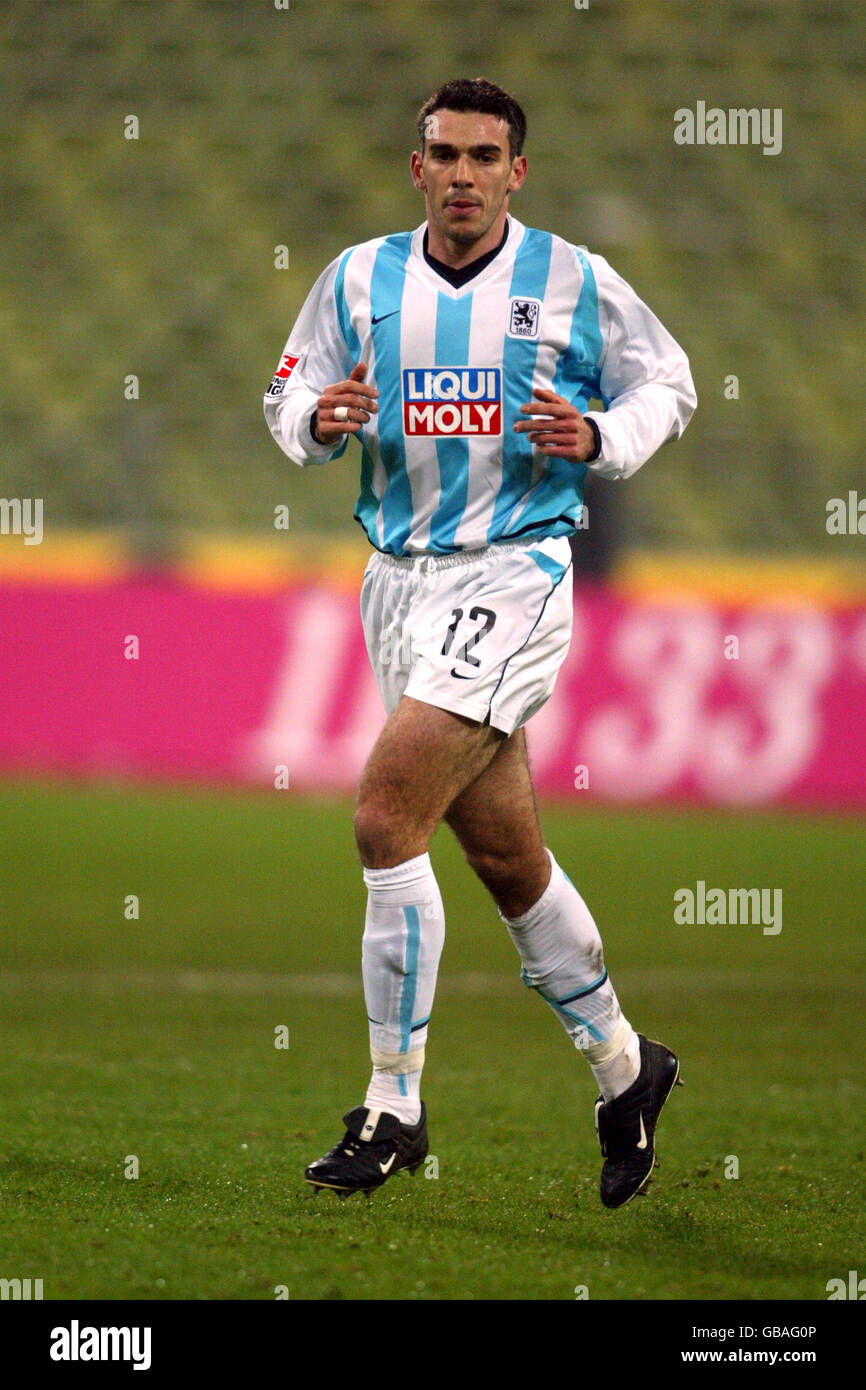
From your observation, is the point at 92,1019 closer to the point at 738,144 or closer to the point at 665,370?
the point at 665,370

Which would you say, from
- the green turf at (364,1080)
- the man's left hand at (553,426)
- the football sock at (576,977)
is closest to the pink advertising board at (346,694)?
the green turf at (364,1080)

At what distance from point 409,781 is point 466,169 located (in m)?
1.39

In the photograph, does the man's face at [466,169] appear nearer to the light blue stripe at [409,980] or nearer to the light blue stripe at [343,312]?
the light blue stripe at [343,312]

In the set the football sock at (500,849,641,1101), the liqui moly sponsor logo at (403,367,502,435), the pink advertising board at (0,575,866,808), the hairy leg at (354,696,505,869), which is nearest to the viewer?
the hairy leg at (354,696,505,869)

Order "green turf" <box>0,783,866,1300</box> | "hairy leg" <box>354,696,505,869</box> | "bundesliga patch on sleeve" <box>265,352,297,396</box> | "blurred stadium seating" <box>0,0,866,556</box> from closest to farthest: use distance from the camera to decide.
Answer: "green turf" <box>0,783,866,1300</box>
"hairy leg" <box>354,696,505,869</box>
"bundesliga patch on sleeve" <box>265,352,297,396</box>
"blurred stadium seating" <box>0,0,866,556</box>

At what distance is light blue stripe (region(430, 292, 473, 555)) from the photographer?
4289mm

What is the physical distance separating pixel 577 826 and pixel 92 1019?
19.4 feet

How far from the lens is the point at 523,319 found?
14.2 feet

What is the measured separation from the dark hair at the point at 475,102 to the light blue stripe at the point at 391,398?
1.04 ft

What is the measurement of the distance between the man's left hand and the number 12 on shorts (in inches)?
15.0

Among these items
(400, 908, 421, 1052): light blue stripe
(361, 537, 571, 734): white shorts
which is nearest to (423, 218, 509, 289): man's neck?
(361, 537, 571, 734): white shorts

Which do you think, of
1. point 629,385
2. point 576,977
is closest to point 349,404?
point 629,385

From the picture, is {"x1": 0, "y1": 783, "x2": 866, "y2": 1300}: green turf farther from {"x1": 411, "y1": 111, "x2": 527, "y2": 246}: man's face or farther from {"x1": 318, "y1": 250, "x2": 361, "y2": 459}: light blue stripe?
{"x1": 411, "y1": 111, "x2": 527, "y2": 246}: man's face

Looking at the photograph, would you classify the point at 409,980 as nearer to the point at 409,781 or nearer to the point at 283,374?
the point at 409,781
